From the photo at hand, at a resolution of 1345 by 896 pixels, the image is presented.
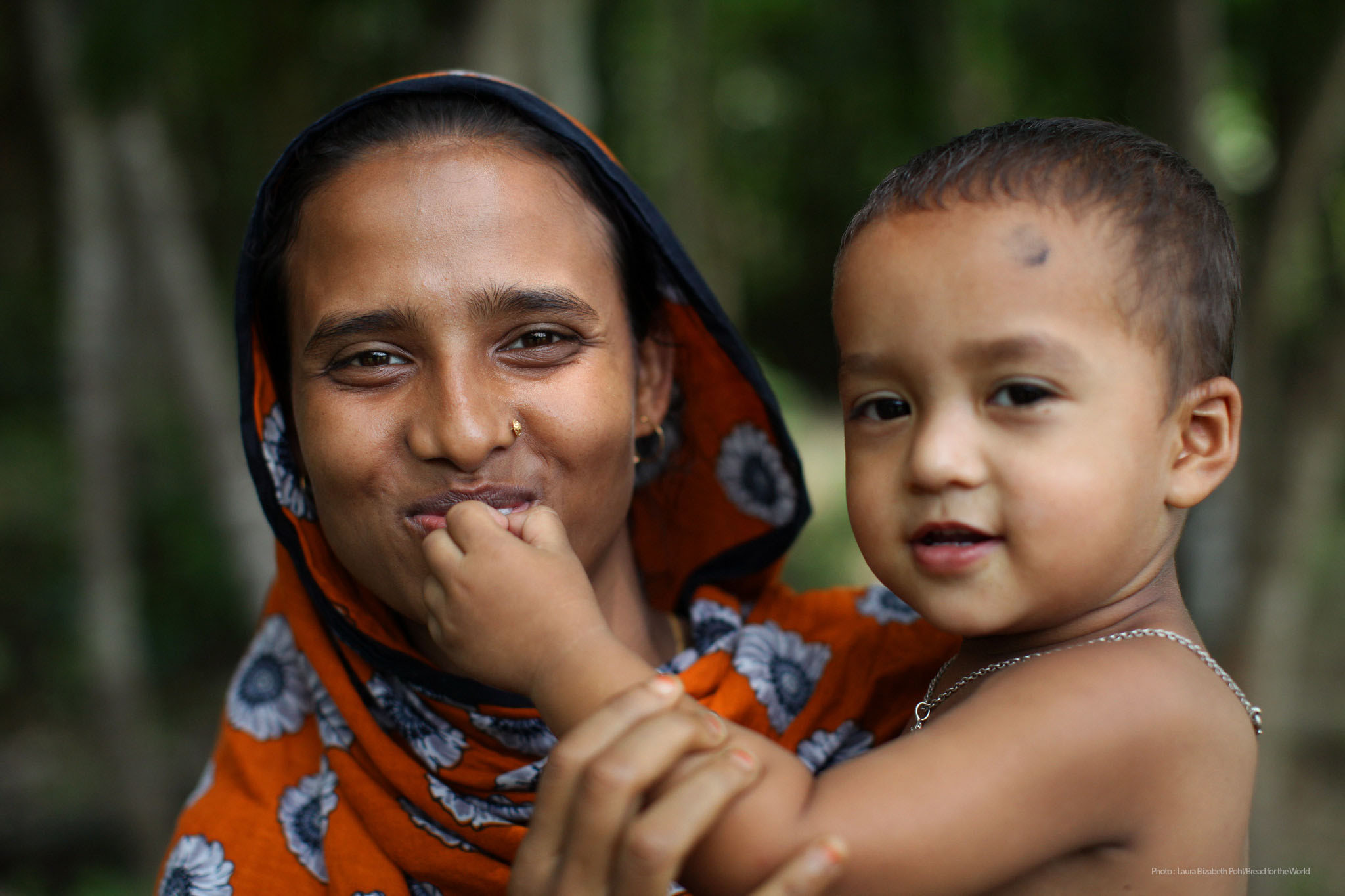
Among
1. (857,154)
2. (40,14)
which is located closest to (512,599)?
(40,14)

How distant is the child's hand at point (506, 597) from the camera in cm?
127

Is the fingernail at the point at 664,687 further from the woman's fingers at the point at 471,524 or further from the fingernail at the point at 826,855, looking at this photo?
the woman's fingers at the point at 471,524

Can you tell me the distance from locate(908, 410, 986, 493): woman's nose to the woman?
494 millimetres

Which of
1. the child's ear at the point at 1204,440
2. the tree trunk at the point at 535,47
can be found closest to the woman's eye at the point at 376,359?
the child's ear at the point at 1204,440

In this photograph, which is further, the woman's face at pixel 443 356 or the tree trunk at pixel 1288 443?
the tree trunk at pixel 1288 443

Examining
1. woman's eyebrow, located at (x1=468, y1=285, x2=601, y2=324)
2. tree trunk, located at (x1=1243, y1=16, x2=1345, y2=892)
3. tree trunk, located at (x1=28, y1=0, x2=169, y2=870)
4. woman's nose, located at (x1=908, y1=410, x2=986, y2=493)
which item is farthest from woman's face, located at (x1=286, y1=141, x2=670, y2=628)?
tree trunk, located at (x1=28, y1=0, x2=169, y2=870)

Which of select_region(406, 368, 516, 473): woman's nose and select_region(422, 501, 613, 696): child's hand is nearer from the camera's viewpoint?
select_region(422, 501, 613, 696): child's hand

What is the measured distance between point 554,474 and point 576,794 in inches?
21.9

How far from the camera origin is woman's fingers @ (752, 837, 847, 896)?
110cm

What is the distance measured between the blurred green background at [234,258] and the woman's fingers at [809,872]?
9.01 feet

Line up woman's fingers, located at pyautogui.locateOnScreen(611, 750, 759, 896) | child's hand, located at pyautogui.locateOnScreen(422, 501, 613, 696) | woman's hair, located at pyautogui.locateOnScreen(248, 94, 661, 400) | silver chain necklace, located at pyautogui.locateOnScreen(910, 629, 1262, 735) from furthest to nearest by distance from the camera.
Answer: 1. woman's hair, located at pyautogui.locateOnScreen(248, 94, 661, 400)
2. silver chain necklace, located at pyautogui.locateOnScreen(910, 629, 1262, 735)
3. child's hand, located at pyautogui.locateOnScreen(422, 501, 613, 696)
4. woman's fingers, located at pyautogui.locateOnScreen(611, 750, 759, 896)

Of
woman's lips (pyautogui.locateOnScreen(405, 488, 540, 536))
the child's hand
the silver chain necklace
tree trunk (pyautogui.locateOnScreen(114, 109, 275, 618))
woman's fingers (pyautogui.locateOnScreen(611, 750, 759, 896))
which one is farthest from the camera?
tree trunk (pyautogui.locateOnScreen(114, 109, 275, 618))

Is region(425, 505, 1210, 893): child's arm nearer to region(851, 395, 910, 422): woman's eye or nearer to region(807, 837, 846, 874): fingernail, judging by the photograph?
region(807, 837, 846, 874): fingernail

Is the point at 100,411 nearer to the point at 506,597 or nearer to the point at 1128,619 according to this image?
the point at 506,597
